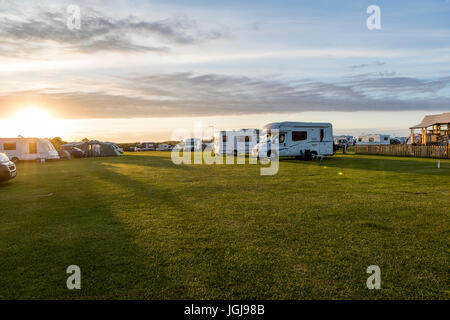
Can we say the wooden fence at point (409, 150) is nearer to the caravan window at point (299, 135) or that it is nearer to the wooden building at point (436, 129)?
the wooden building at point (436, 129)

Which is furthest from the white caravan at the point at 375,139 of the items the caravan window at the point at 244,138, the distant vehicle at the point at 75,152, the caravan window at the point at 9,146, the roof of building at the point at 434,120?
the caravan window at the point at 9,146

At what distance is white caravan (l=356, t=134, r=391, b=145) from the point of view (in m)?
46.3

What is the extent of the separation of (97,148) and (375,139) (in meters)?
Result: 41.4

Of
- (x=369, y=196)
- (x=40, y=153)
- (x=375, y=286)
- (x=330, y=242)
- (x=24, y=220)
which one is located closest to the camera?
(x=375, y=286)

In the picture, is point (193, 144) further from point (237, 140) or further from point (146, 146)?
point (237, 140)

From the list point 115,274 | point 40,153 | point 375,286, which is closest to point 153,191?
point 115,274

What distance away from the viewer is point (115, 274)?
4.10m

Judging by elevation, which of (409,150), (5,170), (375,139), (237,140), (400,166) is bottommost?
(400,166)

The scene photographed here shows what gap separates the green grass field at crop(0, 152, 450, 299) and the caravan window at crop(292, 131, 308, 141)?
46.3 ft

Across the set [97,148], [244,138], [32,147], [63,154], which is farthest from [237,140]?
[97,148]

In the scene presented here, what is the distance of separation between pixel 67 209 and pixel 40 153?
21819 millimetres

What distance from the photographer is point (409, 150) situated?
2858cm

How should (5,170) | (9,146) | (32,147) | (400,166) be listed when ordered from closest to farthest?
1. (5,170)
2. (400,166)
3. (9,146)
4. (32,147)
